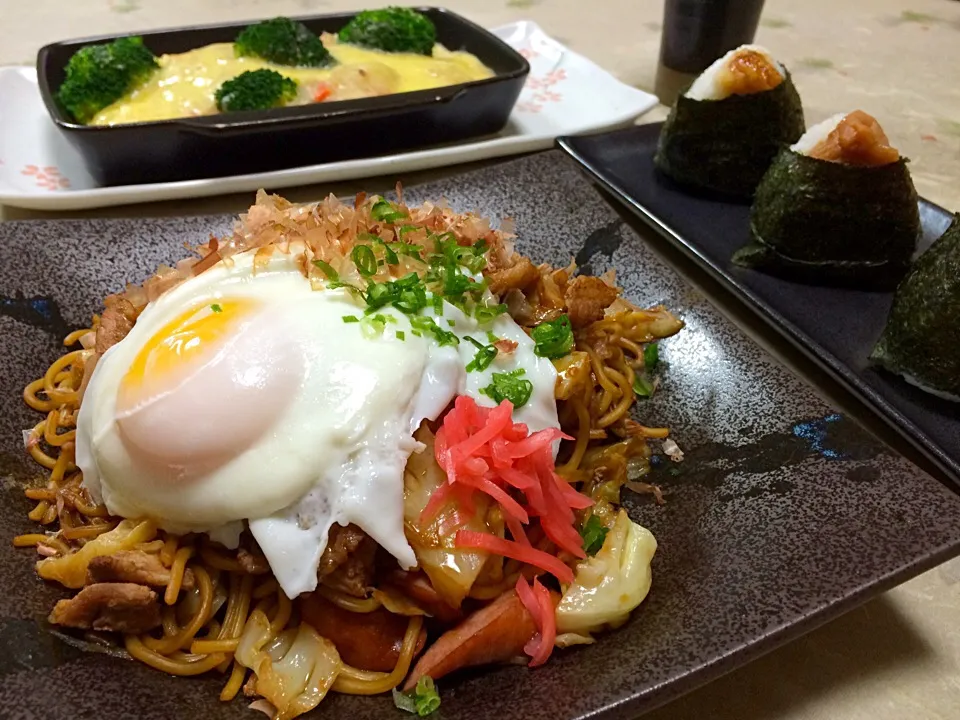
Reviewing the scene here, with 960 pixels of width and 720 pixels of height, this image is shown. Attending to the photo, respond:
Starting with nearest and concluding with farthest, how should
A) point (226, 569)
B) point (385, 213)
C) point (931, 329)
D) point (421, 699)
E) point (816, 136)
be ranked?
point (421, 699) < point (226, 569) < point (385, 213) < point (931, 329) < point (816, 136)

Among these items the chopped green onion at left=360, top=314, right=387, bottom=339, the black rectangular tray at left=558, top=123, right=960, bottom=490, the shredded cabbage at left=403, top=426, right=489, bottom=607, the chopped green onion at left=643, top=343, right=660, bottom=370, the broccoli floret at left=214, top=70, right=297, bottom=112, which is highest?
the chopped green onion at left=360, top=314, right=387, bottom=339

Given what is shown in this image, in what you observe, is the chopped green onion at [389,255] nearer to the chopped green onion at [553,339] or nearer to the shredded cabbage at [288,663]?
the chopped green onion at [553,339]

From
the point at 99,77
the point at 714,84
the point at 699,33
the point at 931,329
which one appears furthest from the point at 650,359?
the point at 99,77

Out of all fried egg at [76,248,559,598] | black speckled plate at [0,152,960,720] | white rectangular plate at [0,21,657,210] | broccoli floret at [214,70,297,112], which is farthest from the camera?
broccoli floret at [214,70,297,112]

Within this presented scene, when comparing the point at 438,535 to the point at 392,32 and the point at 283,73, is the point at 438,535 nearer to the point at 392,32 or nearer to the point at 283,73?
the point at 283,73

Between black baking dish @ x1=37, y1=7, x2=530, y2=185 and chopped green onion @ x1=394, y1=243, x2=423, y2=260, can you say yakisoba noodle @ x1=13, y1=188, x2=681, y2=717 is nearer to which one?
chopped green onion @ x1=394, y1=243, x2=423, y2=260

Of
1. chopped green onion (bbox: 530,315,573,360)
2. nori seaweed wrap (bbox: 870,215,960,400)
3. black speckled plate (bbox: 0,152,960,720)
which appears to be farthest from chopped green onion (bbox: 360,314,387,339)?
nori seaweed wrap (bbox: 870,215,960,400)

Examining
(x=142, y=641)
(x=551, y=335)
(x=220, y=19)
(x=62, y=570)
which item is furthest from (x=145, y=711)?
(x=220, y=19)
